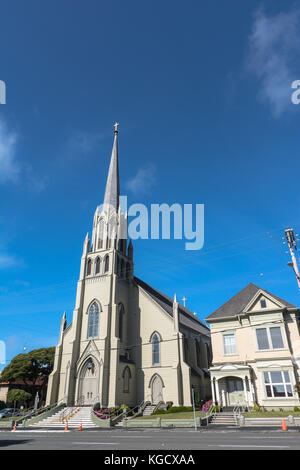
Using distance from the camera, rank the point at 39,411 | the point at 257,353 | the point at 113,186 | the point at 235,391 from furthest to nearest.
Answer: the point at 113,186, the point at 39,411, the point at 235,391, the point at 257,353

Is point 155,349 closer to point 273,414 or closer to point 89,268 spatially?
point 89,268

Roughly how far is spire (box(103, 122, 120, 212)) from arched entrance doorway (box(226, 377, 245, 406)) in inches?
1093

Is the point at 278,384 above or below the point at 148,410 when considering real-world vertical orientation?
above

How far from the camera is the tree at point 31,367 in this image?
48.5 metres

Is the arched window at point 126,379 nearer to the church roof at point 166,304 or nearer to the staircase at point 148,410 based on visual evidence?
the staircase at point 148,410

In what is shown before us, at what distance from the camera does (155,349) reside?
3700cm

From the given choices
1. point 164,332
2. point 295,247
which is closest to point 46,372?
point 164,332

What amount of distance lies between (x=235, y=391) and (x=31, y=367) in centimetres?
3470

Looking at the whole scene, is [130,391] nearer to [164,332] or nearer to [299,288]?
[164,332]

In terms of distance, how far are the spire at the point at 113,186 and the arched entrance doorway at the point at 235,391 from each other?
1093 inches

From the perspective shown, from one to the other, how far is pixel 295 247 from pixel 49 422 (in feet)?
88.8

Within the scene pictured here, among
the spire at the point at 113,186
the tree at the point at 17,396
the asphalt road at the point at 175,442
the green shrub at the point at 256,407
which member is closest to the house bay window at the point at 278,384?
the green shrub at the point at 256,407

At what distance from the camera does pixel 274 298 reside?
27.6 meters

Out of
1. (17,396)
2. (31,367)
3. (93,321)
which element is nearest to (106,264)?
(93,321)
